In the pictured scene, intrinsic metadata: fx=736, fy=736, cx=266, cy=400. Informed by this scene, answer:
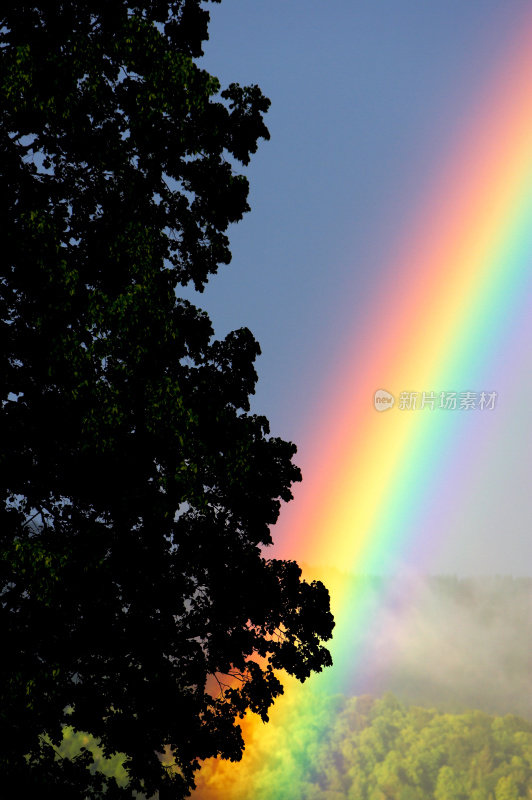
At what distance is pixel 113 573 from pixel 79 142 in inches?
302

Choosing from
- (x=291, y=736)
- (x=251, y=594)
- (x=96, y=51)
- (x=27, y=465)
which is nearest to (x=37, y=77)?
(x=96, y=51)

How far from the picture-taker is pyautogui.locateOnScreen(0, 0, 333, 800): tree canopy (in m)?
11.5

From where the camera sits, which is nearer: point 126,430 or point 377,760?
point 126,430

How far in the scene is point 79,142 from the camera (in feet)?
43.6

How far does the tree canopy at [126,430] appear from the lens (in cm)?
1148

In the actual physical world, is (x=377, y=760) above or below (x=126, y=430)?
above

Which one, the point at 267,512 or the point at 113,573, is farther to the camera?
the point at 267,512

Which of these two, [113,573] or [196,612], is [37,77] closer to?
[113,573]

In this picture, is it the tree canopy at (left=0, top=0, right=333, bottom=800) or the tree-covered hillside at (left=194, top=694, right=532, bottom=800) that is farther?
the tree-covered hillside at (left=194, top=694, right=532, bottom=800)

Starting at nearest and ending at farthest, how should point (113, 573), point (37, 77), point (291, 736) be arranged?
point (37, 77) < point (113, 573) < point (291, 736)

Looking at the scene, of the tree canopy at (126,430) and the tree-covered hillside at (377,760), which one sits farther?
the tree-covered hillside at (377,760)

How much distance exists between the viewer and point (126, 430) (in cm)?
1209

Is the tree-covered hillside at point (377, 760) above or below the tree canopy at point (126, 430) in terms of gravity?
above

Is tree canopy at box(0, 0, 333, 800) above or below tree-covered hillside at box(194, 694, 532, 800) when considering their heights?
below
